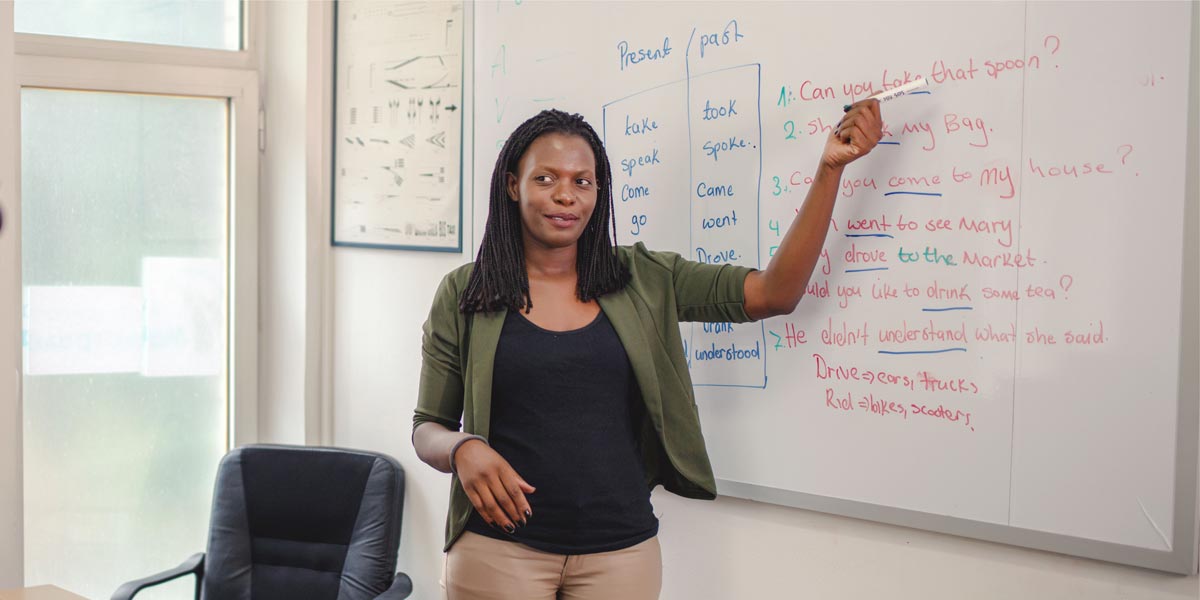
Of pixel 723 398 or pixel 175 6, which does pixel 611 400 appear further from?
pixel 175 6

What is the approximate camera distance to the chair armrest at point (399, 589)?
8.03 feet

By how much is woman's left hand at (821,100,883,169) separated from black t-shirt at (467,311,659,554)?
45cm

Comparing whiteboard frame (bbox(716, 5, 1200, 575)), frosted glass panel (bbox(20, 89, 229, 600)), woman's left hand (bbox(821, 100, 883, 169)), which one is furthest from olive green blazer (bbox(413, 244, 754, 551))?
frosted glass panel (bbox(20, 89, 229, 600))

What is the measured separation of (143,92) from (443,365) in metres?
1.64

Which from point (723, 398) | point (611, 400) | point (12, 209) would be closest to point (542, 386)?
point (611, 400)

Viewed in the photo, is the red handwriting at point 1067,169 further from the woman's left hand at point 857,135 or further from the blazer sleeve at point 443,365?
the blazer sleeve at point 443,365

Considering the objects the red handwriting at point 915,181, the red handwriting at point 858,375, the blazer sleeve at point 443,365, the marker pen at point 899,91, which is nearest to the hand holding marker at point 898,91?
the marker pen at point 899,91

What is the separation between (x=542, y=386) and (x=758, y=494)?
586mm

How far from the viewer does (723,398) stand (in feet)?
6.61

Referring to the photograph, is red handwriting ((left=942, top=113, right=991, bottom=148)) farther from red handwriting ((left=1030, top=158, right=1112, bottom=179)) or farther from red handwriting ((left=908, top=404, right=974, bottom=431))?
red handwriting ((left=908, top=404, right=974, bottom=431))

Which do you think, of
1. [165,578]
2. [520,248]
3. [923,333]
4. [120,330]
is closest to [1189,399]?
[923,333]

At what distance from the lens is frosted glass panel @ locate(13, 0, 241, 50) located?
2699 mm

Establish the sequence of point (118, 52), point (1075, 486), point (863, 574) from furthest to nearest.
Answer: point (118, 52)
point (863, 574)
point (1075, 486)

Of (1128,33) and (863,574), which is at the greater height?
(1128,33)
